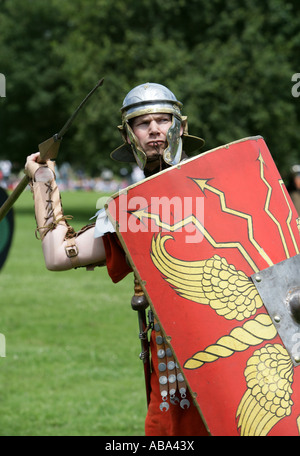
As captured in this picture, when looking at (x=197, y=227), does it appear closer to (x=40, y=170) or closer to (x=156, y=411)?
(x=40, y=170)

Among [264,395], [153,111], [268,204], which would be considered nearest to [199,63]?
[153,111]

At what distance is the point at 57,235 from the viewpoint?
2.67 meters

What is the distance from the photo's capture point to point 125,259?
8.91ft

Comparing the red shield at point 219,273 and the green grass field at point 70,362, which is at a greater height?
the green grass field at point 70,362

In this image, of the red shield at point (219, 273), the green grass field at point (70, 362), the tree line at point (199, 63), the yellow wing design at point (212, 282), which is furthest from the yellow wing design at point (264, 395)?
the tree line at point (199, 63)

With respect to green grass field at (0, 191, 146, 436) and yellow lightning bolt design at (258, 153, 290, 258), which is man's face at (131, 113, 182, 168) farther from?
green grass field at (0, 191, 146, 436)

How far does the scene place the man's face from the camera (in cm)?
278

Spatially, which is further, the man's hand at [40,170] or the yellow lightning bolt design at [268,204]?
the man's hand at [40,170]

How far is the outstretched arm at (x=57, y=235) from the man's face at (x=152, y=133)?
0.36 metres

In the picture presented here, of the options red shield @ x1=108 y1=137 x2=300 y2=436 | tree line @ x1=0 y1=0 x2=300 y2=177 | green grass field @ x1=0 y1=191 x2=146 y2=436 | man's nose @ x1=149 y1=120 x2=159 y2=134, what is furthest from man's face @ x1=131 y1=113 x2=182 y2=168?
tree line @ x1=0 y1=0 x2=300 y2=177

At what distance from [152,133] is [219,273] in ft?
2.19

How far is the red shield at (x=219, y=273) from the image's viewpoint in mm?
2340

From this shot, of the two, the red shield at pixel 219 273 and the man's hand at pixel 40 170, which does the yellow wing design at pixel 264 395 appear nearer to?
the red shield at pixel 219 273
